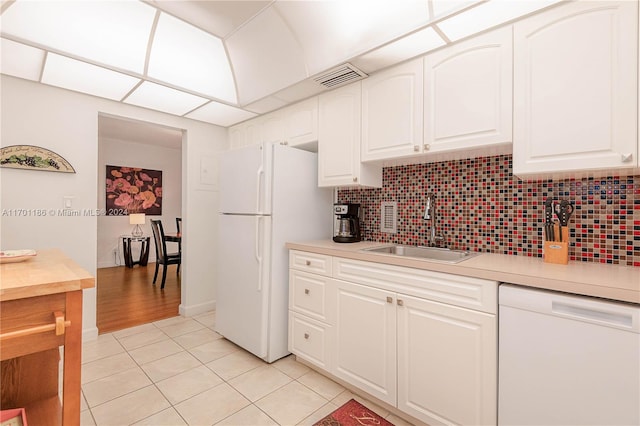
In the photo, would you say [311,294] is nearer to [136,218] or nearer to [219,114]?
[219,114]

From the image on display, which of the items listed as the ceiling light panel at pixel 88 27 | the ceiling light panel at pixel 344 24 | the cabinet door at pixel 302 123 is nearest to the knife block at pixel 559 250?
the ceiling light panel at pixel 344 24

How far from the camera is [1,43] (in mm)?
2037

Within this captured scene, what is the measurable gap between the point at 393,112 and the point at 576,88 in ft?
3.23

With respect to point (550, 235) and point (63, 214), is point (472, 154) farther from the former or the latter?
point (63, 214)

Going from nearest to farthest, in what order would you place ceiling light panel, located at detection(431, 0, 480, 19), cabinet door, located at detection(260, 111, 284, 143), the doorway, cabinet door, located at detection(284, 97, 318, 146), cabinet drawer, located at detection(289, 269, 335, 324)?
ceiling light panel, located at detection(431, 0, 480, 19), cabinet drawer, located at detection(289, 269, 335, 324), cabinet door, located at detection(284, 97, 318, 146), cabinet door, located at detection(260, 111, 284, 143), the doorway

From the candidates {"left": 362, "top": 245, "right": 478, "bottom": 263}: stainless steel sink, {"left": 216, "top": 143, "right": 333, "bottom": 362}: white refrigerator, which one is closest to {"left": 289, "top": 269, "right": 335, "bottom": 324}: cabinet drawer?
{"left": 216, "top": 143, "right": 333, "bottom": 362}: white refrigerator

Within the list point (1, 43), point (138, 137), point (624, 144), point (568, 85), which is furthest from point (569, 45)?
point (138, 137)

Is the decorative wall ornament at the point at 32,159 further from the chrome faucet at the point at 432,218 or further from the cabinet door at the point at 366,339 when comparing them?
the chrome faucet at the point at 432,218

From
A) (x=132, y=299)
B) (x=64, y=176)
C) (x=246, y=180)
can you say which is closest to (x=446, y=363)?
(x=246, y=180)

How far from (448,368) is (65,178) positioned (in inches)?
134

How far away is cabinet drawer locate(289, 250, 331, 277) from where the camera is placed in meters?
2.18

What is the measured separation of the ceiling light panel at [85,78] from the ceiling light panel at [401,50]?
195 cm

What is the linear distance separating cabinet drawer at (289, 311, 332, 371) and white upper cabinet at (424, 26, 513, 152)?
1495 millimetres

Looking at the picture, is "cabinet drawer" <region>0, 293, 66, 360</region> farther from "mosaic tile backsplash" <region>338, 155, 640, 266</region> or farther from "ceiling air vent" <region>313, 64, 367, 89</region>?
"mosaic tile backsplash" <region>338, 155, 640, 266</region>
